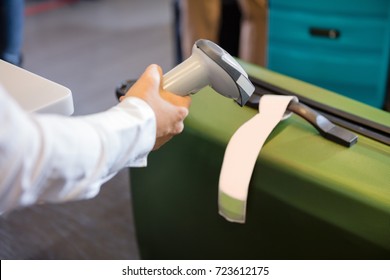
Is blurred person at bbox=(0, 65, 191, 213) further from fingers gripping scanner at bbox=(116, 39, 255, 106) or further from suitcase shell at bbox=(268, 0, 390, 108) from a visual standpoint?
suitcase shell at bbox=(268, 0, 390, 108)

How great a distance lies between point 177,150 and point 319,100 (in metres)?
0.27

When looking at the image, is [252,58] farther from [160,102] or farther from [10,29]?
[160,102]

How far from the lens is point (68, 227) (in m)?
1.42

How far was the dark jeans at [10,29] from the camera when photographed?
1588 millimetres

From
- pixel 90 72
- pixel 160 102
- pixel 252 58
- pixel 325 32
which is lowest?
pixel 90 72

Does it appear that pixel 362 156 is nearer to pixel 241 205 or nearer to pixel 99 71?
pixel 241 205

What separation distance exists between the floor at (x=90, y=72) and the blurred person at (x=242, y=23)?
0.45m

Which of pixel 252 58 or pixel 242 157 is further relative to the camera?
pixel 252 58

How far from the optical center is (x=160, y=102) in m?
0.68

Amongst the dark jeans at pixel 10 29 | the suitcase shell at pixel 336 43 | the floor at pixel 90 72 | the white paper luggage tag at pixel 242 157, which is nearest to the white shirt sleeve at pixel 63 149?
the white paper luggage tag at pixel 242 157

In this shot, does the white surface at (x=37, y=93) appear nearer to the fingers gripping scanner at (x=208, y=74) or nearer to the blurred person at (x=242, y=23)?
the fingers gripping scanner at (x=208, y=74)

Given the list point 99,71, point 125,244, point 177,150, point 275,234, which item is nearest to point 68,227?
point 125,244

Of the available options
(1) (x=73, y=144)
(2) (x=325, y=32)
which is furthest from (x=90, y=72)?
(1) (x=73, y=144)

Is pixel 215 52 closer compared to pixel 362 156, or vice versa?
pixel 215 52
